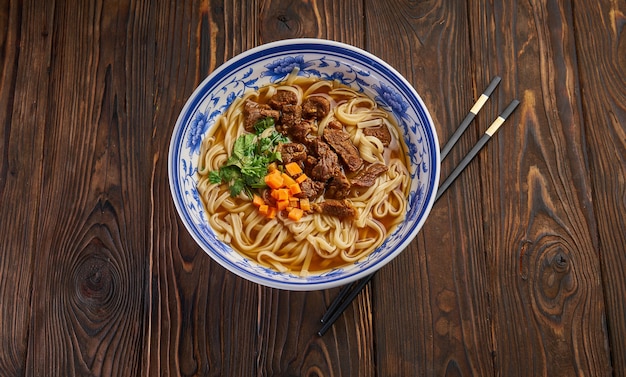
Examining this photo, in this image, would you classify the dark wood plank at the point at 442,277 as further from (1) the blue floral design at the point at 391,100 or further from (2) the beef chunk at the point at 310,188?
(2) the beef chunk at the point at 310,188

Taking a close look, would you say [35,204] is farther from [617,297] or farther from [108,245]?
[617,297]

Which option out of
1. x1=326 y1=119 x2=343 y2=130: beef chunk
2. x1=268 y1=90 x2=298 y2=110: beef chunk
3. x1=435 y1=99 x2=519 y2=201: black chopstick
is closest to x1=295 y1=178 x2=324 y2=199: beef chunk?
x1=326 y1=119 x2=343 y2=130: beef chunk

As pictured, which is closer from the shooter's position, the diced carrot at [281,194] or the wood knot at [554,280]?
the diced carrot at [281,194]

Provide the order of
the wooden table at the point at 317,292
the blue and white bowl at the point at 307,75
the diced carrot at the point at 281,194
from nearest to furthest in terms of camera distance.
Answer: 1. the blue and white bowl at the point at 307,75
2. the diced carrot at the point at 281,194
3. the wooden table at the point at 317,292

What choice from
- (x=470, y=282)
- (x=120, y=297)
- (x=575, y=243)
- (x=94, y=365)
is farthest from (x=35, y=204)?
(x=575, y=243)

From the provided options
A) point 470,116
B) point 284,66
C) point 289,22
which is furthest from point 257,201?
point 470,116

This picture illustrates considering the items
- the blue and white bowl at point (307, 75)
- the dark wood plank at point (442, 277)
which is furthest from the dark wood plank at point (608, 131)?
the blue and white bowl at point (307, 75)
